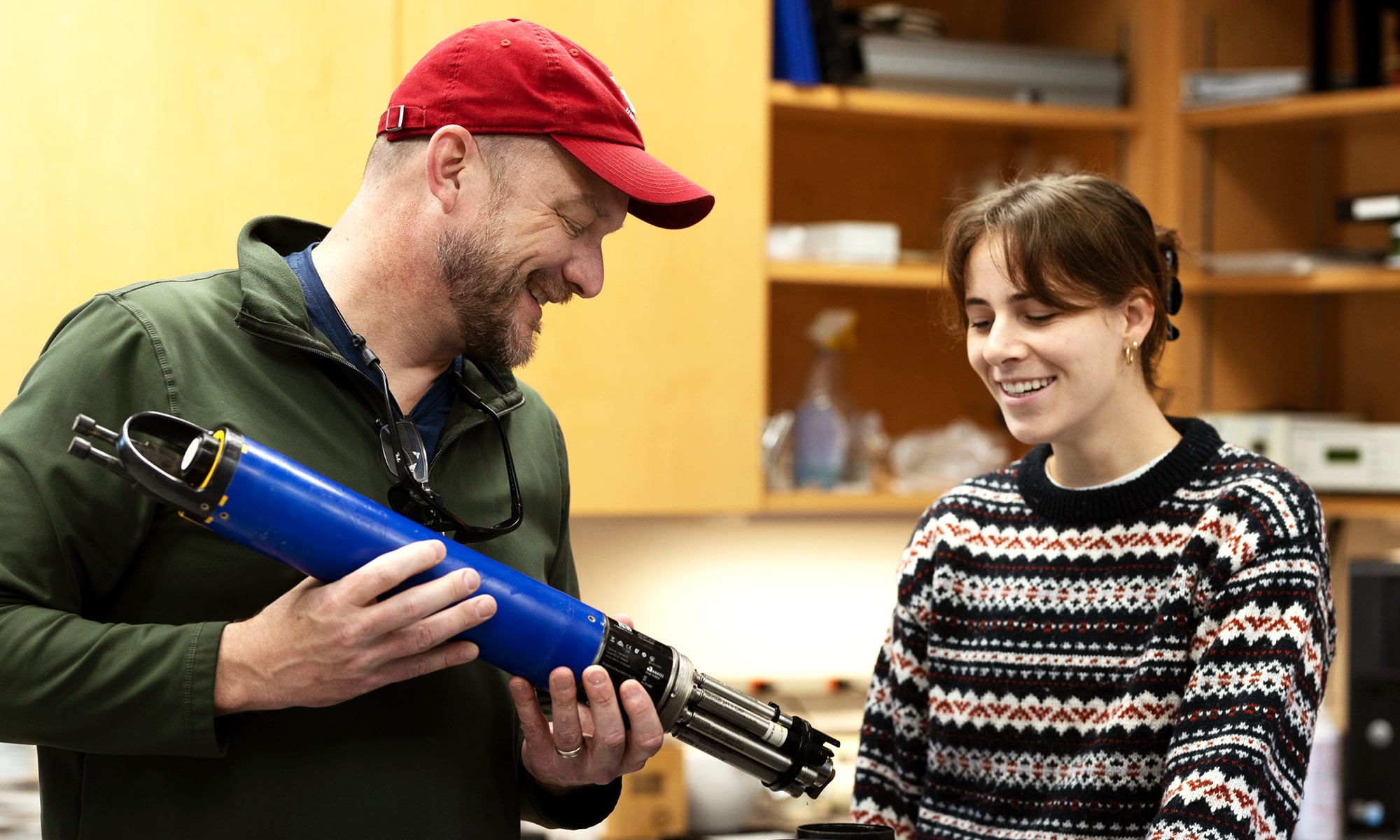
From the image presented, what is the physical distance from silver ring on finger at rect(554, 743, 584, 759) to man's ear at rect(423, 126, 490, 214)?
0.46m

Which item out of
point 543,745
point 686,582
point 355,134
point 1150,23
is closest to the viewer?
point 543,745

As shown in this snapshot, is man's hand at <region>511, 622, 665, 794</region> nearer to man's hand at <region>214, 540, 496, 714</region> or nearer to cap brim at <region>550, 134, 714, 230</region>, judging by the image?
man's hand at <region>214, 540, 496, 714</region>

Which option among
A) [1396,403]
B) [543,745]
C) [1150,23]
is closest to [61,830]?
[543,745]

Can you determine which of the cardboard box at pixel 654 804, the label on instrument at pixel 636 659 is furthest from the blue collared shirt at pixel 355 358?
the cardboard box at pixel 654 804

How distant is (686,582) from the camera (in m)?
2.78

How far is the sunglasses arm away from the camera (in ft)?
2.81

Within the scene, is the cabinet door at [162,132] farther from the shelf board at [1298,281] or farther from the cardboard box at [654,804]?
the shelf board at [1298,281]

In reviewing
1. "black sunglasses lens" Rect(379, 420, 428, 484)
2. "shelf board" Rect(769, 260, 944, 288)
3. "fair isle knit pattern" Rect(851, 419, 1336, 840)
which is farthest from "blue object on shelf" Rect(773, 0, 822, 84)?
"black sunglasses lens" Rect(379, 420, 428, 484)

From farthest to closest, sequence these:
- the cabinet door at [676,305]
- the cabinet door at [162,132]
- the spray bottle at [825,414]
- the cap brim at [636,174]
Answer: the spray bottle at [825,414], the cabinet door at [676,305], the cabinet door at [162,132], the cap brim at [636,174]

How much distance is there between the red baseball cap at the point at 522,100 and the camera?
1.11 metres

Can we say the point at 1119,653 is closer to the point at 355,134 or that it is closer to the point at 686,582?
the point at 355,134

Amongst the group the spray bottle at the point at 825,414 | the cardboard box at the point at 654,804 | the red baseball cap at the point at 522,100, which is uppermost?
the red baseball cap at the point at 522,100

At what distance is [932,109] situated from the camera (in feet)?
8.20

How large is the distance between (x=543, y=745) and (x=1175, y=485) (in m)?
0.63
